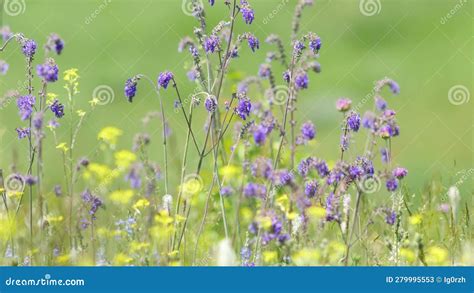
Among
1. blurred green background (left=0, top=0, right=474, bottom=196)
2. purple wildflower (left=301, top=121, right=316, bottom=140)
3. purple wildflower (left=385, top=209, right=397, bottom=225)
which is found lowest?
purple wildflower (left=385, top=209, right=397, bottom=225)

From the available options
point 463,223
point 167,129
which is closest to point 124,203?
point 167,129

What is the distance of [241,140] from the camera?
6785 millimetres

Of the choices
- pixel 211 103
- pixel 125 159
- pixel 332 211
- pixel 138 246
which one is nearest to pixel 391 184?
pixel 332 211

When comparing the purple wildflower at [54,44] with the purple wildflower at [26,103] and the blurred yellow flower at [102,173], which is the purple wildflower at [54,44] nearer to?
the purple wildflower at [26,103]

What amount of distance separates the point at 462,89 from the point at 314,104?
1530 mm

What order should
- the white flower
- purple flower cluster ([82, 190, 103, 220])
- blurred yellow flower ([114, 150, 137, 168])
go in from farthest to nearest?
blurred yellow flower ([114, 150, 137, 168]), purple flower cluster ([82, 190, 103, 220]), the white flower

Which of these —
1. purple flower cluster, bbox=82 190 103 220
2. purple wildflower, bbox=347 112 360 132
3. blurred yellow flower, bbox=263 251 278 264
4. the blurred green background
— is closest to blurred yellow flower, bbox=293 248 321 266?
blurred yellow flower, bbox=263 251 278 264

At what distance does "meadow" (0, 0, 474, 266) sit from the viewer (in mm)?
5387

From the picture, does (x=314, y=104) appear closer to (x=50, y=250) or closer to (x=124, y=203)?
(x=124, y=203)

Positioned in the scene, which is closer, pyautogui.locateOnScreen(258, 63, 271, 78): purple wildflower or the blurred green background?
pyautogui.locateOnScreen(258, 63, 271, 78): purple wildflower

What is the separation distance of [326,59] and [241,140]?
4554 millimetres

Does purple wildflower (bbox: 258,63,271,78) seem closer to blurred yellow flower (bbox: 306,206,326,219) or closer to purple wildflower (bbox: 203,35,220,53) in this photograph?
purple wildflower (bbox: 203,35,220,53)

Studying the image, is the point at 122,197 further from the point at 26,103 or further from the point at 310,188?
the point at 310,188

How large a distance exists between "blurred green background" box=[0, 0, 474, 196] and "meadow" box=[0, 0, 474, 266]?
0.09 feet
